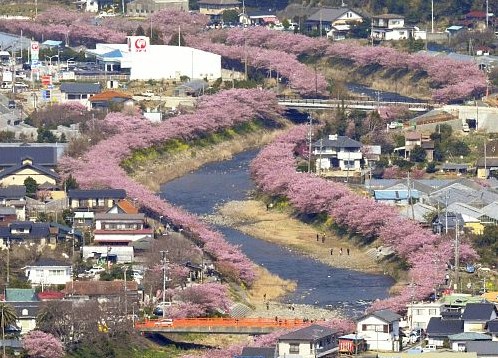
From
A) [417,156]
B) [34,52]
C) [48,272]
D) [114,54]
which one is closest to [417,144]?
[417,156]

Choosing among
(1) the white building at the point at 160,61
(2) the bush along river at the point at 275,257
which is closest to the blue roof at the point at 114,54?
(1) the white building at the point at 160,61

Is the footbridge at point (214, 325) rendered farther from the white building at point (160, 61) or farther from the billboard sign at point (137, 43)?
the billboard sign at point (137, 43)

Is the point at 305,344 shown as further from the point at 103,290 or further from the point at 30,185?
the point at 30,185

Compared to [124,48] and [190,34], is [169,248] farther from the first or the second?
[190,34]

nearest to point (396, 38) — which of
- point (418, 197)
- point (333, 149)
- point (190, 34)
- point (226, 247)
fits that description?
point (190, 34)

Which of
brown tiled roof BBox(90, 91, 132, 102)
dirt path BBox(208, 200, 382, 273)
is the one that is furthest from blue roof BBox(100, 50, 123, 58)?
dirt path BBox(208, 200, 382, 273)

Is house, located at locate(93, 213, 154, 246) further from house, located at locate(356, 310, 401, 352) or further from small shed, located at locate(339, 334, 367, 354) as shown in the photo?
small shed, located at locate(339, 334, 367, 354)
